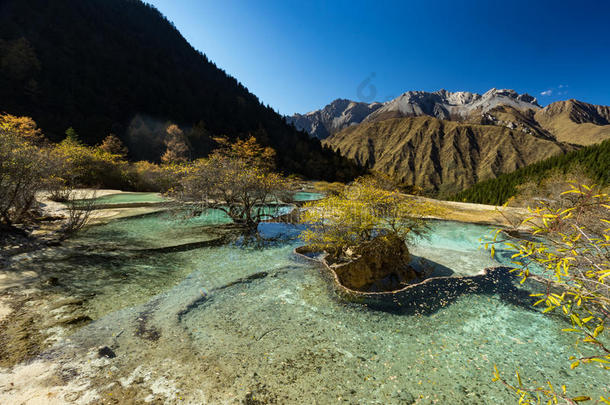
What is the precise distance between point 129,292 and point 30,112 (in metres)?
72.9

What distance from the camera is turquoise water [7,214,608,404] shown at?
488cm

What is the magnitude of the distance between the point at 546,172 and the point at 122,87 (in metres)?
125

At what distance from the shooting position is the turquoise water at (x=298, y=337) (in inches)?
192

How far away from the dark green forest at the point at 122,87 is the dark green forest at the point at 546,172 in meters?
39.7

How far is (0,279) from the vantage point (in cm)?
722

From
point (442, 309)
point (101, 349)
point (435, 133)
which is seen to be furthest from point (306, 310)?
point (435, 133)

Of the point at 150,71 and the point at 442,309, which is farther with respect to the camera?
the point at 150,71

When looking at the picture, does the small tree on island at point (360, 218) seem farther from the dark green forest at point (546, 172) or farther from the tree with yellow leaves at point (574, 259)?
the dark green forest at point (546, 172)

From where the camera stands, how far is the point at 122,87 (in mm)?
78875

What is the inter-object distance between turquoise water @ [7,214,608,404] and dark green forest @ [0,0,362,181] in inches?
2189

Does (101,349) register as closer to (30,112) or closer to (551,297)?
(551,297)

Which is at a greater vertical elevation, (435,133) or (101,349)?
(435,133)

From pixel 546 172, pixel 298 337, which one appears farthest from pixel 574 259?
pixel 546 172

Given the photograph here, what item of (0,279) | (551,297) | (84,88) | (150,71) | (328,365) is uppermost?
(150,71)
